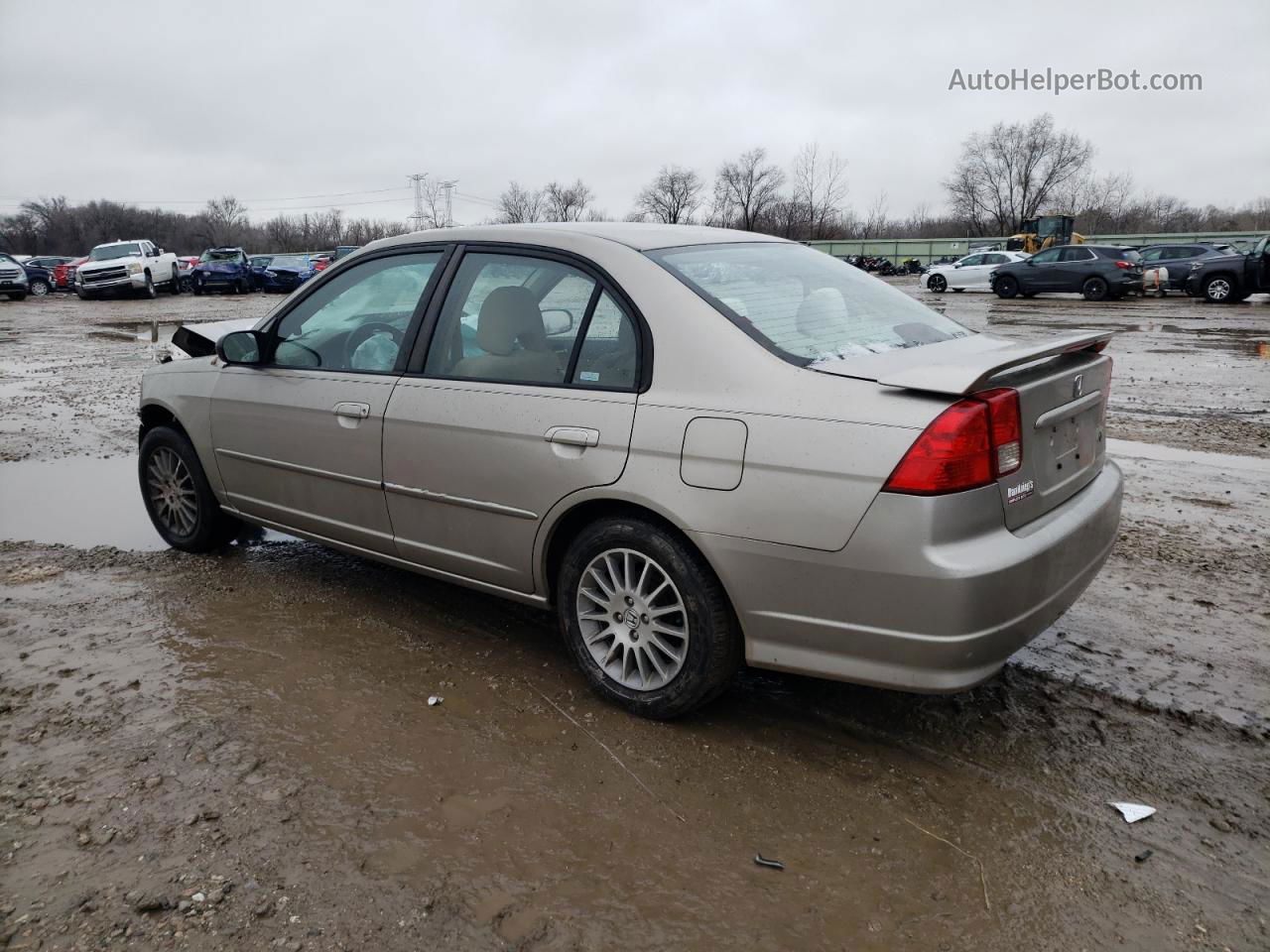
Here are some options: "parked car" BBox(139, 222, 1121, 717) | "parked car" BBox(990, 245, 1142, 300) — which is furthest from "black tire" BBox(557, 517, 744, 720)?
"parked car" BBox(990, 245, 1142, 300)

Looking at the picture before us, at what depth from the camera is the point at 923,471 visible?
2580mm

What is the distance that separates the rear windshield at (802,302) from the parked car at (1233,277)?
77.4 ft

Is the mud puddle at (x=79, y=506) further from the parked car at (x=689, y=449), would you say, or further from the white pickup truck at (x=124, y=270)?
the white pickup truck at (x=124, y=270)

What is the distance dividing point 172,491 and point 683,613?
11.0ft

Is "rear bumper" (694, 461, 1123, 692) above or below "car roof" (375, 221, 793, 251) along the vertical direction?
below

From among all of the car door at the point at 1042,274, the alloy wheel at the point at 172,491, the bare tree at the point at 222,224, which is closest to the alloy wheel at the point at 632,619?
the alloy wheel at the point at 172,491

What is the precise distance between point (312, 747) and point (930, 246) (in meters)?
70.4

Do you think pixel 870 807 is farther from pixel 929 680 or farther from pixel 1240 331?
pixel 1240 331

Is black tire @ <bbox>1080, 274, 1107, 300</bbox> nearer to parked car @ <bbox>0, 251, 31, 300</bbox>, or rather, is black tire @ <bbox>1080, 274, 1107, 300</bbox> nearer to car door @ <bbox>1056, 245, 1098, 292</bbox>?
car door @ <bbox>1056, 245, 1098, 292</bbox>

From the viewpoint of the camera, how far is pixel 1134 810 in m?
2.74

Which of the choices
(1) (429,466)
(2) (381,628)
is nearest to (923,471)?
(1) (429,466)

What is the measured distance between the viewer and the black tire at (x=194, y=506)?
4879 millimetres

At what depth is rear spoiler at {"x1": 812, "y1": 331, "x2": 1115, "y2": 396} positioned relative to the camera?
103 inches

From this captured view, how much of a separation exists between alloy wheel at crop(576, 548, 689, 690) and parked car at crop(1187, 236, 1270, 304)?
81.4ft
